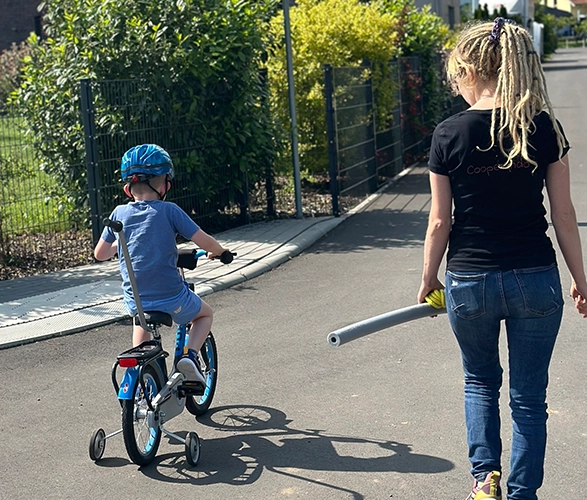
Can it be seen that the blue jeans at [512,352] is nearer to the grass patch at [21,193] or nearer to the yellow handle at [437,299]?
the yellow handle at [437,299]

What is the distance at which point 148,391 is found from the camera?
4.99m

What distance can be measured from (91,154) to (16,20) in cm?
2394

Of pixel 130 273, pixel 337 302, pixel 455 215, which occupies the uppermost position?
pixel 455 215

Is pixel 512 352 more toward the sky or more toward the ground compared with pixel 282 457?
more toward the sky

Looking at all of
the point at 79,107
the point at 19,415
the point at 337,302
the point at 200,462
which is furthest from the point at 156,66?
the point at 200,462

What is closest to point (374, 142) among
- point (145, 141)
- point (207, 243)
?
point (145, 141)

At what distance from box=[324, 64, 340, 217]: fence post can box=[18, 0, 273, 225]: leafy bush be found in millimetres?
920

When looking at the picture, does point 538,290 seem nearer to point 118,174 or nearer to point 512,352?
point 512,352

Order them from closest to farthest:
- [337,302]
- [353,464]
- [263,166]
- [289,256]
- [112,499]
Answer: [112,499] → [353,464] → [337,302] → [289,256] → [263,166]

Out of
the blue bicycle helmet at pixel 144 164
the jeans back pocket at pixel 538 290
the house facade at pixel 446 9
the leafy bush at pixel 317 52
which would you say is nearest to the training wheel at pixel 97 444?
the blue bicycle helmet at pixel 144 164

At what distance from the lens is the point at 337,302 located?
28.0 feet

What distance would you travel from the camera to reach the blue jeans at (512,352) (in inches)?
149

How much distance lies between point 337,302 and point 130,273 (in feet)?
12.9

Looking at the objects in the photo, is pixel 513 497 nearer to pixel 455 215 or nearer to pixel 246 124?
pixel 455 215
